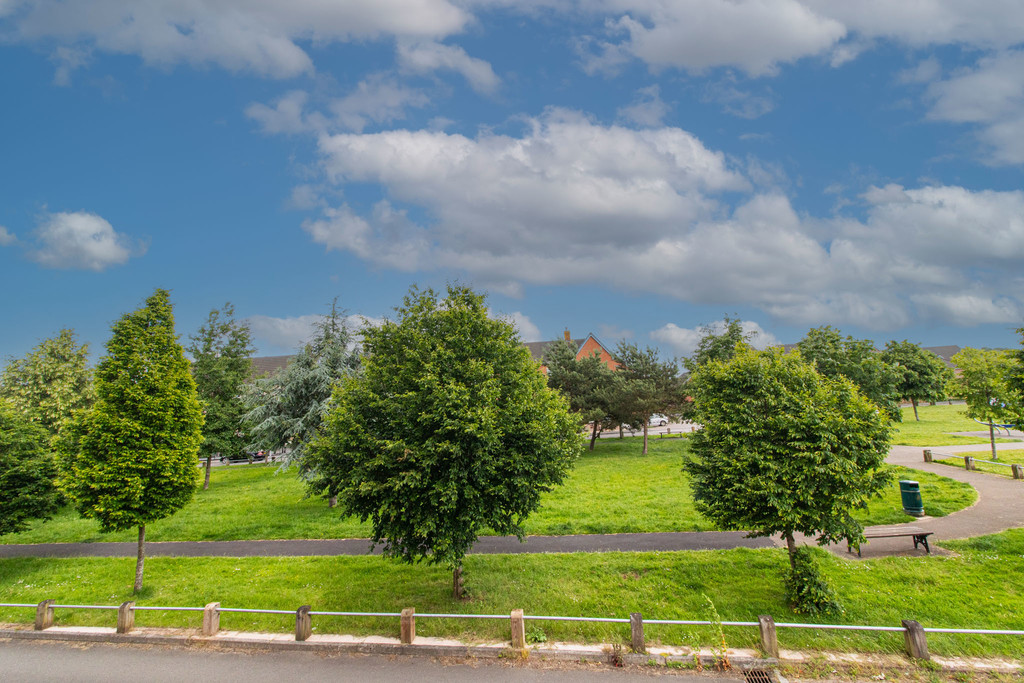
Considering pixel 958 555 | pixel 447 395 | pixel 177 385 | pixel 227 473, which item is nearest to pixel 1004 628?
pixel 958 555

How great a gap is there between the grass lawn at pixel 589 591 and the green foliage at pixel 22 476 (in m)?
1.90

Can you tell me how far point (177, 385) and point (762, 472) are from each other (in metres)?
16.3

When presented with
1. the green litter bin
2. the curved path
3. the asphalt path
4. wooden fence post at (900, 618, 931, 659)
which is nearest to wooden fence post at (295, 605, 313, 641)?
the asphalt path

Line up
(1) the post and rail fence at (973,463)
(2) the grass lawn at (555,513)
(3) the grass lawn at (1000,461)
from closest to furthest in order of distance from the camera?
1. (2) the grass lawn at (555,513)
2. (1) the post and rail fence at (973,463)
3. (3) the grass lawn at (1000,461)

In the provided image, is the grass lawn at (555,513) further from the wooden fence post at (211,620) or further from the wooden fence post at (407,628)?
the wooden fence post at (407,628)

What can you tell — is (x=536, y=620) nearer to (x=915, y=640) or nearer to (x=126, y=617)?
(x=915, y=640)

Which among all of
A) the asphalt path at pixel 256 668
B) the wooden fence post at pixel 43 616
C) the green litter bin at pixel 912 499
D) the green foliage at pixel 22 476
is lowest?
the asphalt path at pixel 256 668

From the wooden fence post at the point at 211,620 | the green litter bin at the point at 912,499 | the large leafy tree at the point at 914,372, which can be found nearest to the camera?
the wooden fence post at the point at 211,620

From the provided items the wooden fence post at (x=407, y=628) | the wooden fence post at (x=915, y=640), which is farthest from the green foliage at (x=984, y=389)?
the wooden fence post at (x=407, y=628)

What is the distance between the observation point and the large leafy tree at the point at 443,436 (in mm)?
9891

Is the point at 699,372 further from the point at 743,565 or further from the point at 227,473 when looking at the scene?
the point at 227,473

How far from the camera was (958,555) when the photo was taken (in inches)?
484

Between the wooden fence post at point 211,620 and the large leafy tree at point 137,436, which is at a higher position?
the large leafy tree at point 137,436

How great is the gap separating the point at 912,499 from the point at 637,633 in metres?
13.4
